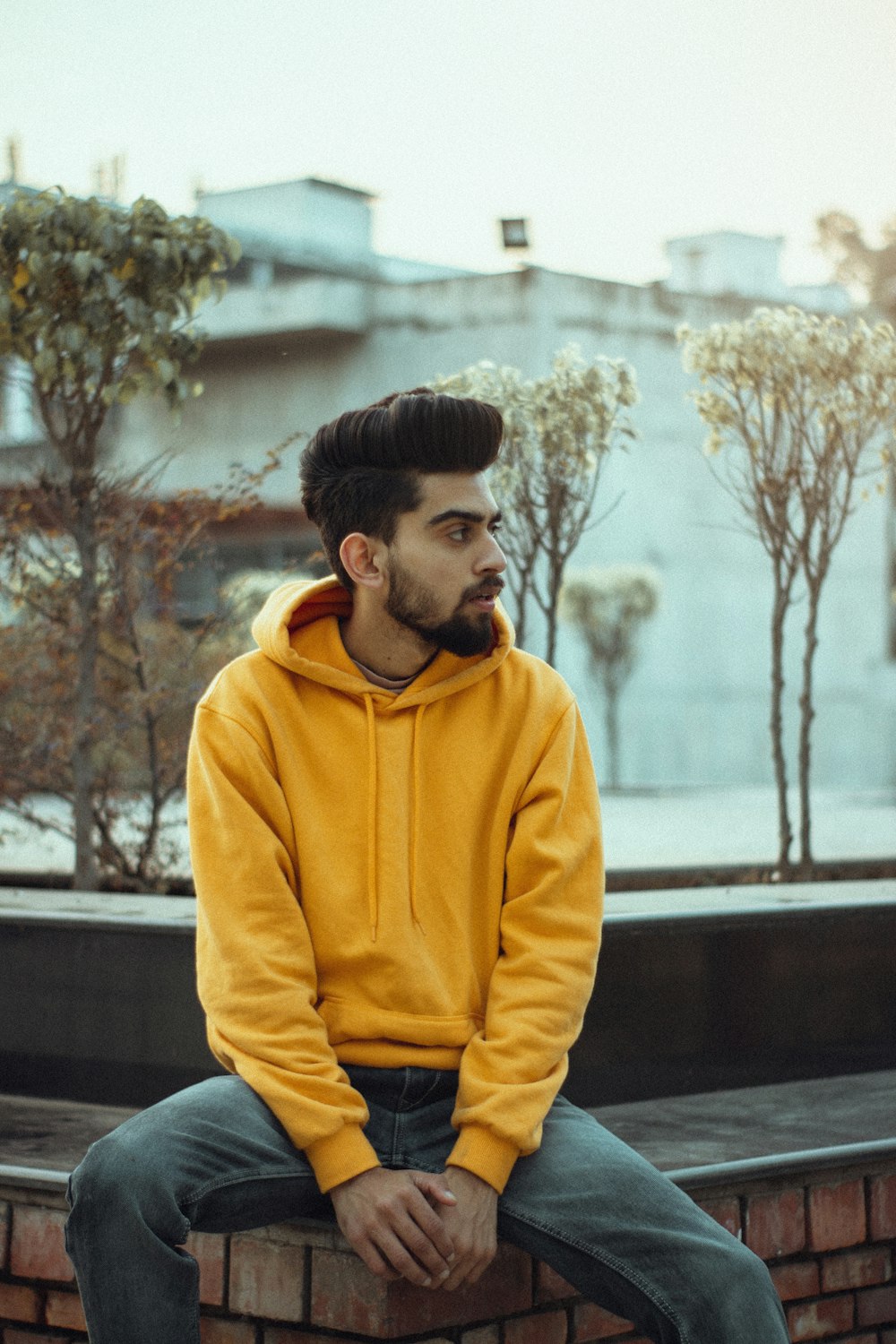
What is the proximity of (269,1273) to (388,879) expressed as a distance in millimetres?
619

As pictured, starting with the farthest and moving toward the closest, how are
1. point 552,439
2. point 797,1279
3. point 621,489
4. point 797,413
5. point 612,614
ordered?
point 621,489 → point 612,614 → point 797,413 → point 552,439 → point 797,1279

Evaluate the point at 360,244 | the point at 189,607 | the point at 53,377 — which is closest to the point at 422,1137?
the point at 53,377

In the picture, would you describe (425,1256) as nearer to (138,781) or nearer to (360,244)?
(138,781)

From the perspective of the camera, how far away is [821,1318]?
8.79 ft

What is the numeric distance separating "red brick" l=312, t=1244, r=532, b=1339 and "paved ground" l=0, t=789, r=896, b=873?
3.00 meters

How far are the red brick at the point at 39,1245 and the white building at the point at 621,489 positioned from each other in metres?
13.9

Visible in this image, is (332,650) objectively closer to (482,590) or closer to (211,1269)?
(482,590)

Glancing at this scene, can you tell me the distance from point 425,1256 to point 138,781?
3410 mm

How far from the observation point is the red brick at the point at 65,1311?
2.54 meters

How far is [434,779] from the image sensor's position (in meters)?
2.30

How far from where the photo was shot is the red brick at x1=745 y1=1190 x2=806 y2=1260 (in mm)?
2588

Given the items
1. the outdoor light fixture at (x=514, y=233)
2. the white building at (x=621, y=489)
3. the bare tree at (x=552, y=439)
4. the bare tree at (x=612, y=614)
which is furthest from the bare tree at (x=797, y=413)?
the white building at (x=621, y=489)

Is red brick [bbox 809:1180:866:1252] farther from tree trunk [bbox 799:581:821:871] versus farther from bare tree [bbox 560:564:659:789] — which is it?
bare tree [bbox 560:564:659:789]

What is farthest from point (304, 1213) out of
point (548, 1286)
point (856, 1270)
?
point (856, 1270)
